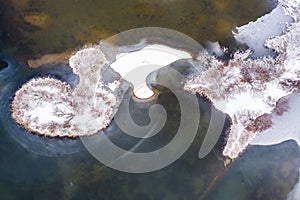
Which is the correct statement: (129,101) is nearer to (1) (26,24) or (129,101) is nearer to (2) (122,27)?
(2) (122,27)

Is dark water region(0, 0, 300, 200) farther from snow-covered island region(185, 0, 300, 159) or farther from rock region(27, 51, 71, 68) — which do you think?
snow-covered island region(185, 0, 300, 159)

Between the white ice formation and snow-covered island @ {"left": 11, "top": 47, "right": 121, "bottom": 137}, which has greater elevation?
the white ice formation

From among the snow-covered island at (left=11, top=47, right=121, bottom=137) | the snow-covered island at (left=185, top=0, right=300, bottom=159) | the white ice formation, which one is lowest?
the snow-covered island at (left=11, top=47, right=121, bottom=137)

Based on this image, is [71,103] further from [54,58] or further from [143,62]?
[143,62]

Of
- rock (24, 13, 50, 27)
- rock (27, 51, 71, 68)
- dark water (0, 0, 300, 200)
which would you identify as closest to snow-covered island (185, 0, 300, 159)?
dark water (0, 0, 300, 200)

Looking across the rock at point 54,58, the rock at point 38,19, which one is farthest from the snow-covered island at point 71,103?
the rock at point 38,19

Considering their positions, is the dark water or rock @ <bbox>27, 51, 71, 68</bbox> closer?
the dark water

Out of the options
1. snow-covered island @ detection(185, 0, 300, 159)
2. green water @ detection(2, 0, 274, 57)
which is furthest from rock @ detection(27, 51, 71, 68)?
snow-covered island @ detection(185, 0, 300, 159)

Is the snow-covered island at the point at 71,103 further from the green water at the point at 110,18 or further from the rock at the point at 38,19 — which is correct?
the rock at the point at 38,19
